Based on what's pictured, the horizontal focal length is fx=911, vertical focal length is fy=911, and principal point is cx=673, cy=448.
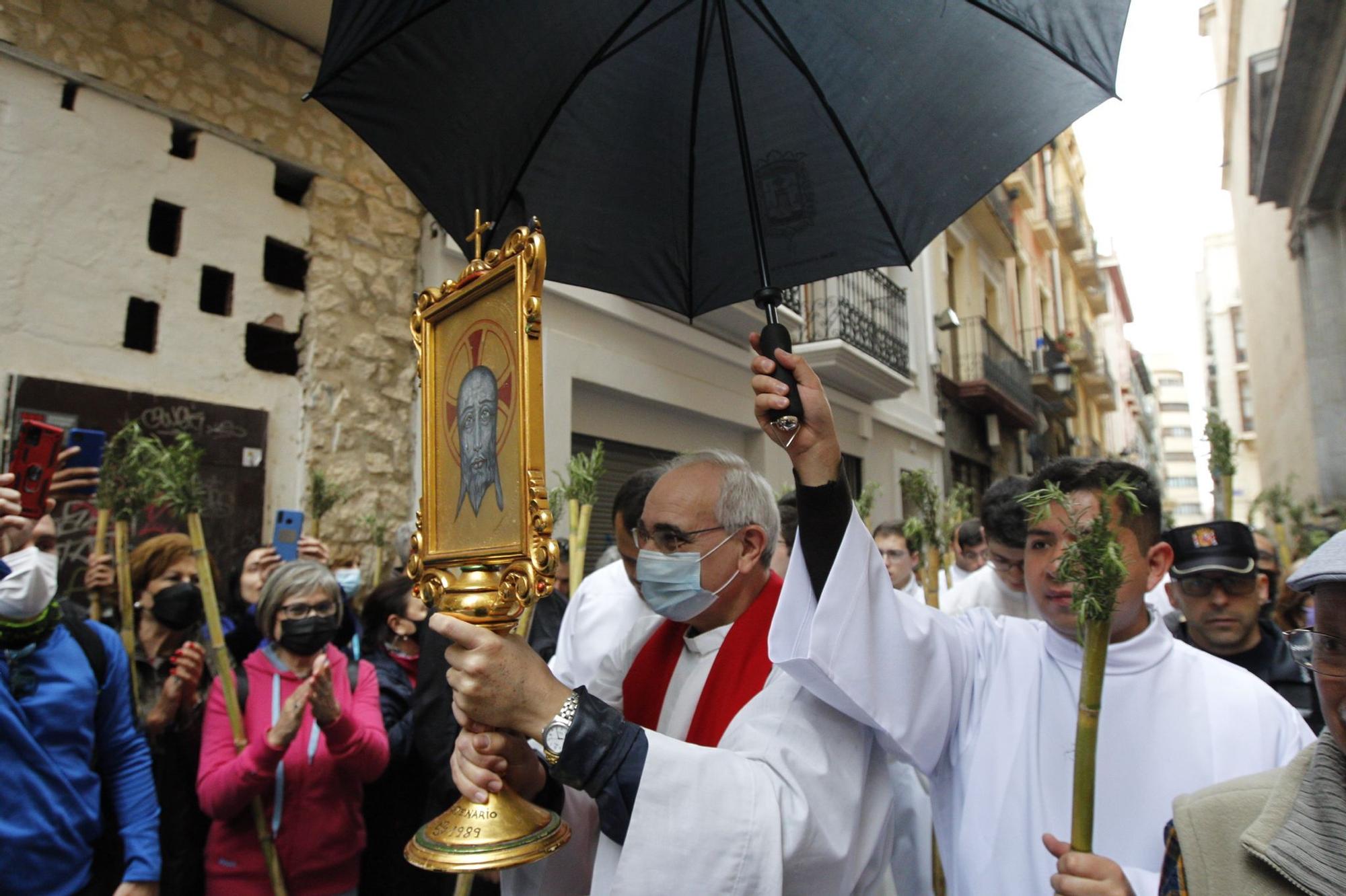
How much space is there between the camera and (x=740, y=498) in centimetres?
217

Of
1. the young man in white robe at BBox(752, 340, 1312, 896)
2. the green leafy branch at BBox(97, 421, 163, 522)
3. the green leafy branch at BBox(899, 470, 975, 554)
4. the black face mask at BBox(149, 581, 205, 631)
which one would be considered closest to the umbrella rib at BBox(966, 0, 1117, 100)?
the young man in white robe at BBox(752, 340, 1312, 896)

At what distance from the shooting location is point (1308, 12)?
305 inches

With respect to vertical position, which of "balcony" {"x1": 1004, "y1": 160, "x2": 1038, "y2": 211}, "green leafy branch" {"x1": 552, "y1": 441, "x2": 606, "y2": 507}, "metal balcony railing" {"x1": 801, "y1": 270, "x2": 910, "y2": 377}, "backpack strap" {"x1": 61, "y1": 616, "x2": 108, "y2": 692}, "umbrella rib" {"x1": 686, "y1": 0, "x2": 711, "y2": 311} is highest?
"balcony" {"x1": 1004, "y1": 160, "x2": 1038, "y2": 211}

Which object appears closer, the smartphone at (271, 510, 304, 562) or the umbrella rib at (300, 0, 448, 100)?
the umbrella rib at (300, 0, 448, 100)

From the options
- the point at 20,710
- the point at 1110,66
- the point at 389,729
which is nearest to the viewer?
the point at 1110,66

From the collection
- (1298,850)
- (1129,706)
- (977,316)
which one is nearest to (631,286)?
(1129,706)

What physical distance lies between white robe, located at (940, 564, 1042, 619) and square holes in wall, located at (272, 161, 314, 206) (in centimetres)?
482

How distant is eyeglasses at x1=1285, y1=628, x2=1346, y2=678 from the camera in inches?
49.3

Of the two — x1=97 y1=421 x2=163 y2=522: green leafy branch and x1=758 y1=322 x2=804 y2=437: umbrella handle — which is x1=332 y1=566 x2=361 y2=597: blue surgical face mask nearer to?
x1=97 y1=421 x2=163 y2=522: green leafy branch

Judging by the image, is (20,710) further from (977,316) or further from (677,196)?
(977,316)

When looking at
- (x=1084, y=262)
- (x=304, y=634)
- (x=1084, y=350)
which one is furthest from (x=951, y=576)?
(x=1084, y=262)

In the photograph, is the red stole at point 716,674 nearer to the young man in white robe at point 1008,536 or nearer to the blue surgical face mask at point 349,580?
the young man in white robe at point 1008,536

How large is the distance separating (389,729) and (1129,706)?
2.64 metres

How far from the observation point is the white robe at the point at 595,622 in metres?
2.87
